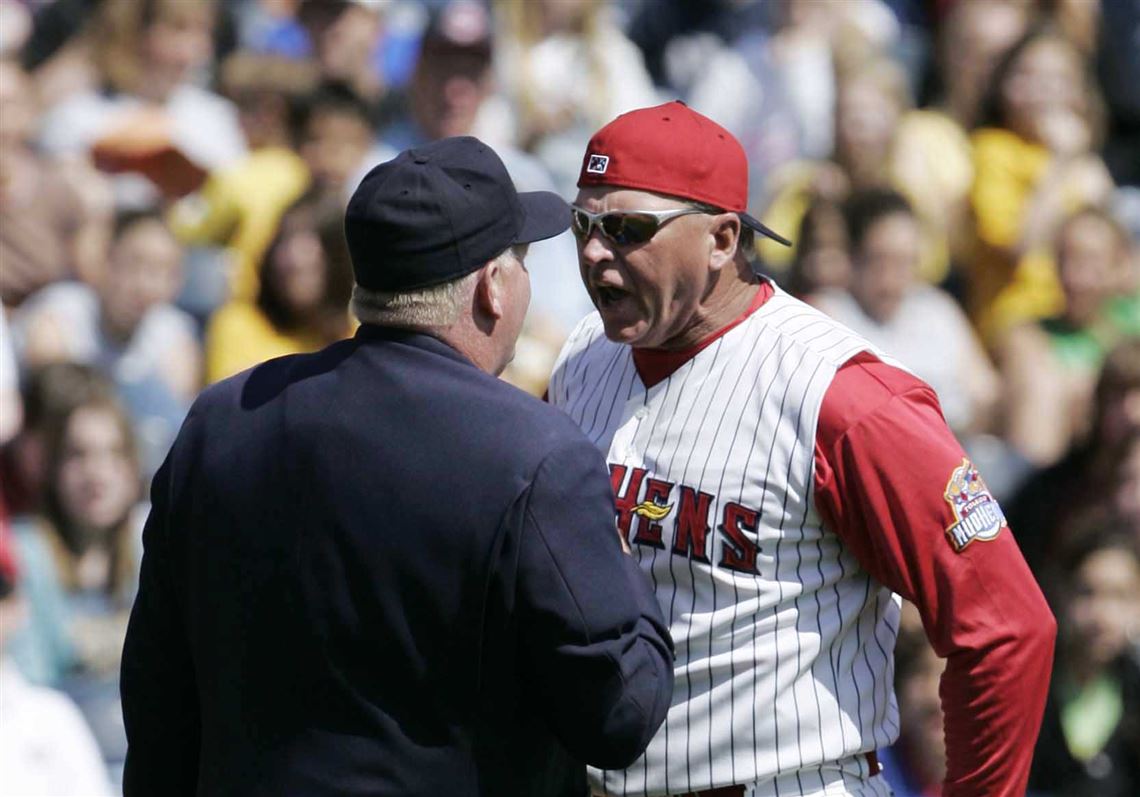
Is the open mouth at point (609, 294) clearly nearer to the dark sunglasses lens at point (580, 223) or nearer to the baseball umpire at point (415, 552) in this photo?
the dark sunglasses lens at point (580, 223)

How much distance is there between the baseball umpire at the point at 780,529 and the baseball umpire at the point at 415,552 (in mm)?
302

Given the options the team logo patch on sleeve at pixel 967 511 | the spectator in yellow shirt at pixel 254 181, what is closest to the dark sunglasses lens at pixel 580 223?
the team logo patch on sleeve at pixel 967 511

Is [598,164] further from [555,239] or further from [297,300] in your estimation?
[555,239]

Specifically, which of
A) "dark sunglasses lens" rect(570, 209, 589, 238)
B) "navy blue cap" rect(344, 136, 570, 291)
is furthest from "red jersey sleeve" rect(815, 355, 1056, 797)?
"navy blue cap" rect(344, 136, 570, 291)

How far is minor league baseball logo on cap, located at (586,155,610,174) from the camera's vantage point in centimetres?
282

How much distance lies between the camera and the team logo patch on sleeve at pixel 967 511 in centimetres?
270

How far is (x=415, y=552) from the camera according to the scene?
238 cm

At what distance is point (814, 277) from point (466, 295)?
386cm

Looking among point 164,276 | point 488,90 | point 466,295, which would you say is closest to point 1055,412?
point 488,90

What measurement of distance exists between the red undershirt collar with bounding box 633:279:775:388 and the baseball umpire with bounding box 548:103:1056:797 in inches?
1.2

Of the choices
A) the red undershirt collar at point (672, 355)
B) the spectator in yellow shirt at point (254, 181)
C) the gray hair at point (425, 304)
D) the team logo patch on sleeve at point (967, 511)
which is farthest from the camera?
the spectator in yellow shirt at point (254, 181)

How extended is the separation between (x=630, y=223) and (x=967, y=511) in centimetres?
69

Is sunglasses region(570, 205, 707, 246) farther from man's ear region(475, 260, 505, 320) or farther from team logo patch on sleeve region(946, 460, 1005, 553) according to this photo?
team logo patch on sleeve region(946, 460, 1005, 553)

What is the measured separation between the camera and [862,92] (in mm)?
6898
